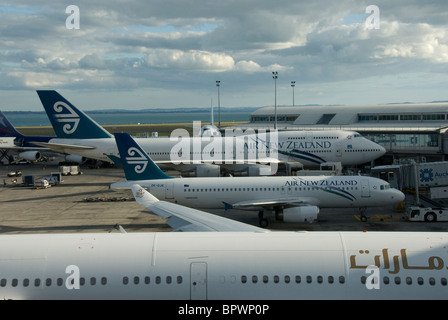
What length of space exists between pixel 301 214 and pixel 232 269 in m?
18.2

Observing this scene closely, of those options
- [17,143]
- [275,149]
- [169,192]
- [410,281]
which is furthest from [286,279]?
[17,143]

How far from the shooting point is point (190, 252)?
41.3 feet

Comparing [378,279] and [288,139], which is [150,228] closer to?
[378,279]

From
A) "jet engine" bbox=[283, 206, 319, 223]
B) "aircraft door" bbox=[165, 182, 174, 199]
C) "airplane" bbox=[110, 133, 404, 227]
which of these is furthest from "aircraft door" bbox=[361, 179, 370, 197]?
"aircraft door" bbox=[165, 182, 174, 199]

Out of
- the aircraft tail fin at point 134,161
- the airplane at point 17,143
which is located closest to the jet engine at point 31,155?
the airplane at point 17,143

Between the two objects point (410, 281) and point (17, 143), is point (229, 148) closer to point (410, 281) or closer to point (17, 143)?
point (17, 143)

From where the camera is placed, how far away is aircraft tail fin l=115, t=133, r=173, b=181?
32.9 m

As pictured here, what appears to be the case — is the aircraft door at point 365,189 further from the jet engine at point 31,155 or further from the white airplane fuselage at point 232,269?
the jet engine at point 31,155

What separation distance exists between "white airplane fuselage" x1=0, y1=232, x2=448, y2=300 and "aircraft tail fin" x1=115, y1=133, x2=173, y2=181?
20239mm

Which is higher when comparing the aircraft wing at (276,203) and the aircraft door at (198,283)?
the aircraft wing at (276,203)

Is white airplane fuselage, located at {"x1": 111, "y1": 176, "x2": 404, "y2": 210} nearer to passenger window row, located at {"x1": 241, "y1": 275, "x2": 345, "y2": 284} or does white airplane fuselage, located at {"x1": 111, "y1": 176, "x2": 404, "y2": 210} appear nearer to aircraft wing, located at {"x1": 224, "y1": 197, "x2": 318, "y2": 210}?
aircraft wing, located at {"x1": 224, "y1": 197, "x2": 318, "y2": 210}

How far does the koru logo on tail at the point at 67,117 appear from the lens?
50344 mm
